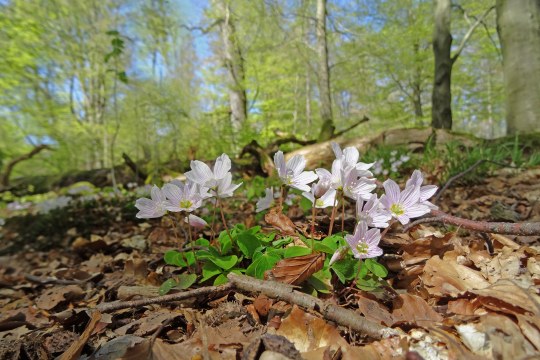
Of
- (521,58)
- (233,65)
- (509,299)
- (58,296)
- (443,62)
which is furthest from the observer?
(233,65)

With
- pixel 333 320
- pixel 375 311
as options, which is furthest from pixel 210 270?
pixel 375 311

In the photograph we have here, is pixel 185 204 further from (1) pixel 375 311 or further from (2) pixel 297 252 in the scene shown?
(1) pixel 375 311

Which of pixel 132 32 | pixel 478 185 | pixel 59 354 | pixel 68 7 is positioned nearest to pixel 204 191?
pixel 59 354

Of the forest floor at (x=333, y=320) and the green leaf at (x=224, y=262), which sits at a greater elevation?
the green leaf at (x=224, y=262)

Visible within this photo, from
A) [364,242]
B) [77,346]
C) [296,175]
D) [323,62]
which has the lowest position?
[77,346]

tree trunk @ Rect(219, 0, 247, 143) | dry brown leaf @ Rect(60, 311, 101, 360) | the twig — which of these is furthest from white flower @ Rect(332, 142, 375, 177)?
tree trunk @ Rect(219, 0, 247, 143)

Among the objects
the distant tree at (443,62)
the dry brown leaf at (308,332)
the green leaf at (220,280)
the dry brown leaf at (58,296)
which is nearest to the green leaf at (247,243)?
the green leaf at (220,280)

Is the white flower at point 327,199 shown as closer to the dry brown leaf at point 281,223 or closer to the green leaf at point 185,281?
the dry brown leaf at point 281,223

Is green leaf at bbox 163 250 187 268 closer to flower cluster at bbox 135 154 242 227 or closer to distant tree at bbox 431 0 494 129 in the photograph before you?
flower cluster at bbox 135 154 242 227
